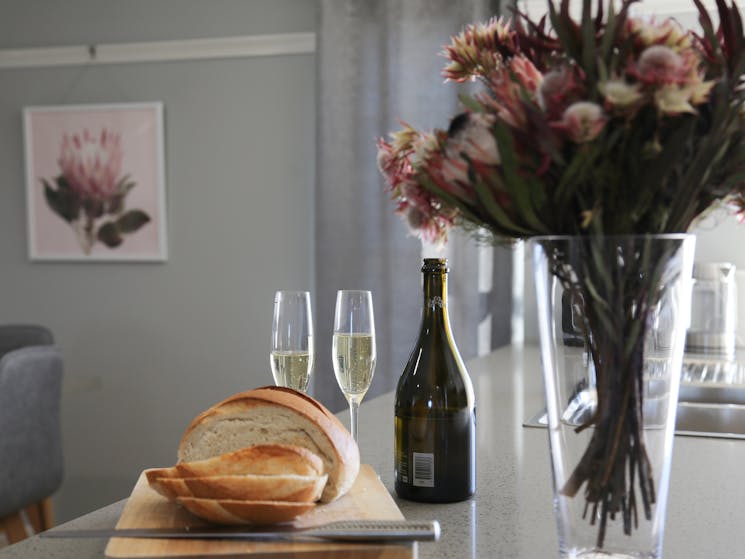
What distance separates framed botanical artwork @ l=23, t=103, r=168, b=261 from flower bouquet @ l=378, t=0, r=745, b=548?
326cm

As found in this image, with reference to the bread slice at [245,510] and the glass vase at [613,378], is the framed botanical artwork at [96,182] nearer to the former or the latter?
the bread slice at [245,510]

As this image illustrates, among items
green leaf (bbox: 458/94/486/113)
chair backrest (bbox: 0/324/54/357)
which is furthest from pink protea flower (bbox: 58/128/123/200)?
green leaf (bbox: 458/94/486/113)

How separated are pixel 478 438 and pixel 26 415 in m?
1.95

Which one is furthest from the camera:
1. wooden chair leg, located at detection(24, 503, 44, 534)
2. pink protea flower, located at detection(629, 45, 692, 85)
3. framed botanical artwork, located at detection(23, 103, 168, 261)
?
framed botanical artwork, located at detection(23, 103, 168, 261)

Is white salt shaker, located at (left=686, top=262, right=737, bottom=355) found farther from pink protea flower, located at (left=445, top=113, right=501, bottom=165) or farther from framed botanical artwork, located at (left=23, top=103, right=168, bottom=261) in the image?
framed botanical artwork, located at (left=23, top=103, right=168, bottom=261)

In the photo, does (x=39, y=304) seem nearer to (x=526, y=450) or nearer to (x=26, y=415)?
(x=26, y=415)

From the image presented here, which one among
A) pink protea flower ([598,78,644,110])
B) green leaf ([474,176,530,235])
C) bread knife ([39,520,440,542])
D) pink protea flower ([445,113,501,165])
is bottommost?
bread knife ([39,520,440,542])

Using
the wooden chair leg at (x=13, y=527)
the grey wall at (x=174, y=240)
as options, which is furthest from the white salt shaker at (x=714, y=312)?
the wooden chair leg at (x=13, y=527)

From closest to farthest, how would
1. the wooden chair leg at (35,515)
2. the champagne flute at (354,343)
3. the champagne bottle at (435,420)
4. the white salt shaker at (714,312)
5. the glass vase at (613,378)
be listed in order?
the glass vase at (613,378), the champagne bottle at (435,420), the champagne flute at (354,343), the white salt shaker at (714,312), the wooden chair leg at (35,515)

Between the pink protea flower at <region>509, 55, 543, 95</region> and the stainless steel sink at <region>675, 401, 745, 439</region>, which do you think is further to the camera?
the stainless steel sink at <region>675, 401, 745, 439</region>

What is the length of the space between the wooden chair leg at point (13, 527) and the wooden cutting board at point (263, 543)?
219 cm

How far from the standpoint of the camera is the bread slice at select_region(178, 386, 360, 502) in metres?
0.89

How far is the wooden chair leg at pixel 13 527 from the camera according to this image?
2.83 meters

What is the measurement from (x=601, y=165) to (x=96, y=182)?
359 cm
